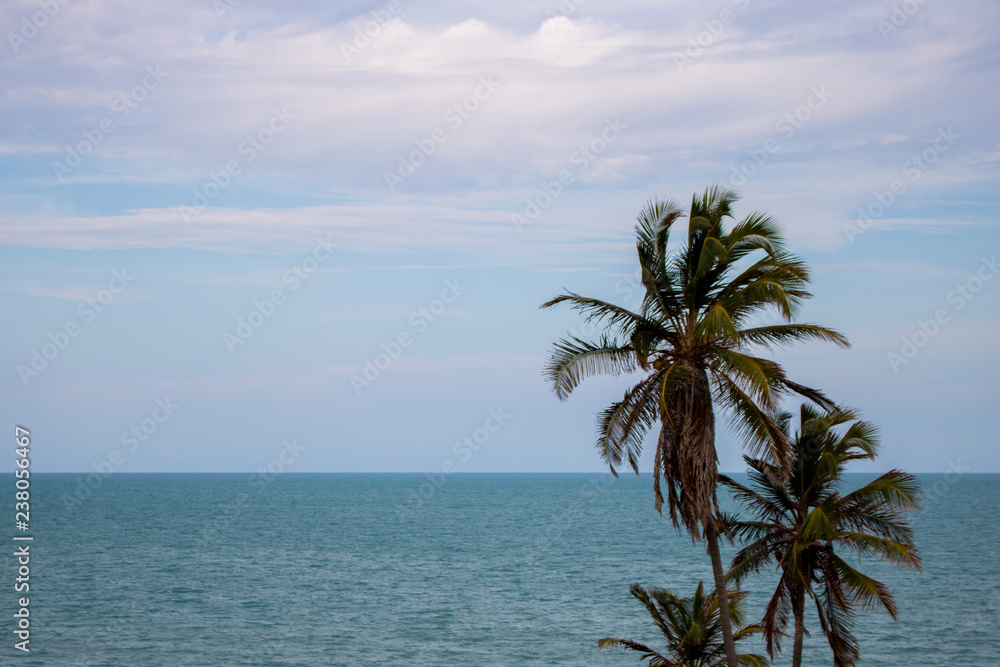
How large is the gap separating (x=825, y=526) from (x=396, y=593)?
161 ft

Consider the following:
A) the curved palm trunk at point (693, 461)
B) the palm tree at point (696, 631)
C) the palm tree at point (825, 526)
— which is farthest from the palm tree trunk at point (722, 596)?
the palm tree at point (696, 631)

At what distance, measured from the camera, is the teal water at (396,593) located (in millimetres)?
44062

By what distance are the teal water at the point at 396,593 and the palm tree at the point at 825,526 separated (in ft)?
80.4

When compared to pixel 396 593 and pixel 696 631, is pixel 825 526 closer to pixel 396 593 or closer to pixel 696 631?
pixel 696 631

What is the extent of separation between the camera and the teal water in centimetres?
4406

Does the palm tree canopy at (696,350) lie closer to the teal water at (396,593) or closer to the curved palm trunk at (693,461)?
the curved palm trunk at (693,461)

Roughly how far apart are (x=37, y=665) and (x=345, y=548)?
55.5 metres

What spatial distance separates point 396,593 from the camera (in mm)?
62844

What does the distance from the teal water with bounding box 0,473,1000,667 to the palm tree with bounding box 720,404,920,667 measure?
2451cm

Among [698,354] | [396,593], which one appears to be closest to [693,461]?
[698,354]

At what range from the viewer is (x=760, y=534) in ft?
65.8

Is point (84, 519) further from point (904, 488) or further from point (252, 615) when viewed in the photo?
point (904, 488)

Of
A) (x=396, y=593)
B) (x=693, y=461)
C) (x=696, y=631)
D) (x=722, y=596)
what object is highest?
(x=693, y=461)

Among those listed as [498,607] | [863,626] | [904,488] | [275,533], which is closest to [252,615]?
[498,607]
